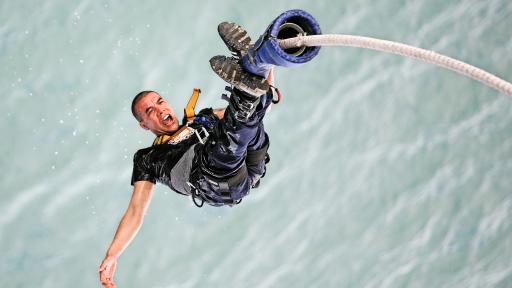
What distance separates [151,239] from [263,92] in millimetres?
2498

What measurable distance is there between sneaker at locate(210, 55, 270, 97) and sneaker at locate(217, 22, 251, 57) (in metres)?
0.06

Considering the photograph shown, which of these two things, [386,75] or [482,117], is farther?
→ [482,117]

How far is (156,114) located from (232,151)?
75cm

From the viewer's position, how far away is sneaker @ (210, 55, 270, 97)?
204 centimetres

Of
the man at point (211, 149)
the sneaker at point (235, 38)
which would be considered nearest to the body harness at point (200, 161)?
the man at point (211, 149)

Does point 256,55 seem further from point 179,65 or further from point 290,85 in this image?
point 290,85

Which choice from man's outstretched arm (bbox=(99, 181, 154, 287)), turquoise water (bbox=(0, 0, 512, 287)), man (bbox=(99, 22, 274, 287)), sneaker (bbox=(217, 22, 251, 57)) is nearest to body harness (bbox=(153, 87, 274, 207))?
man (bbox=(99, 22, 274, 287))

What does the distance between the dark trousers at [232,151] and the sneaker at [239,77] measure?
155mm

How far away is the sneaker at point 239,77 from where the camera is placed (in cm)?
204

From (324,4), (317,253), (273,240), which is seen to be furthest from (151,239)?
(324,4)

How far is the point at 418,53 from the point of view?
63.2 inches

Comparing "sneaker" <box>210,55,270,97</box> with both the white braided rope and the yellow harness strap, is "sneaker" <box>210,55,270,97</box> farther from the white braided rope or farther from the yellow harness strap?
the yellow harness strap

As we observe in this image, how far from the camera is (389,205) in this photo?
5129 mm

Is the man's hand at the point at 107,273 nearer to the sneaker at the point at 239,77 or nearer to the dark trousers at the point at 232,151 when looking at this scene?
the dark trousers at the point at 232,151
